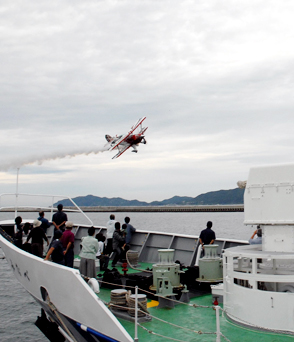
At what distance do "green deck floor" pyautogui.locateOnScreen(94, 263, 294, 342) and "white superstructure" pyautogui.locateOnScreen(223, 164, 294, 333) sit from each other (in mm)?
207

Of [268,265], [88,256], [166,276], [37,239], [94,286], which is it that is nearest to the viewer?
[94,286]

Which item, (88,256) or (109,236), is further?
(109,236)

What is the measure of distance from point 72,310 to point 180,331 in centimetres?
221

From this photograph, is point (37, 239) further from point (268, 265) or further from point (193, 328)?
point (268, 265)

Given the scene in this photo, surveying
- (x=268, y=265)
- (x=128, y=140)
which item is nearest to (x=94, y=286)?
(x=268, y=265)

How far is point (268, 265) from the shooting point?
8211 mm

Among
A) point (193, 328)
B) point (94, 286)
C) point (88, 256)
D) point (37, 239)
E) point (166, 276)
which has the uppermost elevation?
point (37, 239)

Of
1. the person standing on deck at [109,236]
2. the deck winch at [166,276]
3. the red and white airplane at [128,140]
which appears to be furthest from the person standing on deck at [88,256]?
the red and white airplane at [128,140]

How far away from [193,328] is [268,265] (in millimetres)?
2045

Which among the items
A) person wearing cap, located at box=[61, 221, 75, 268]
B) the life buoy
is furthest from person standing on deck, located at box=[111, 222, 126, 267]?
the life buoy

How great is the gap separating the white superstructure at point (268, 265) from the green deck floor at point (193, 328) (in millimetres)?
207

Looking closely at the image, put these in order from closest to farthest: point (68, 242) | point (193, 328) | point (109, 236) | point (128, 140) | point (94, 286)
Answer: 1. point (94, 286)
2. point (193, 328)
3. point (68, 242)
4. point (109, 236)
5. point (128, 140)

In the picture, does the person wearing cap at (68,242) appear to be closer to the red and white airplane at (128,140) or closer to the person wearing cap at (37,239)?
the person wearing cap at (37,239)

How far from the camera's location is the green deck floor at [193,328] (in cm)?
Result: 698
